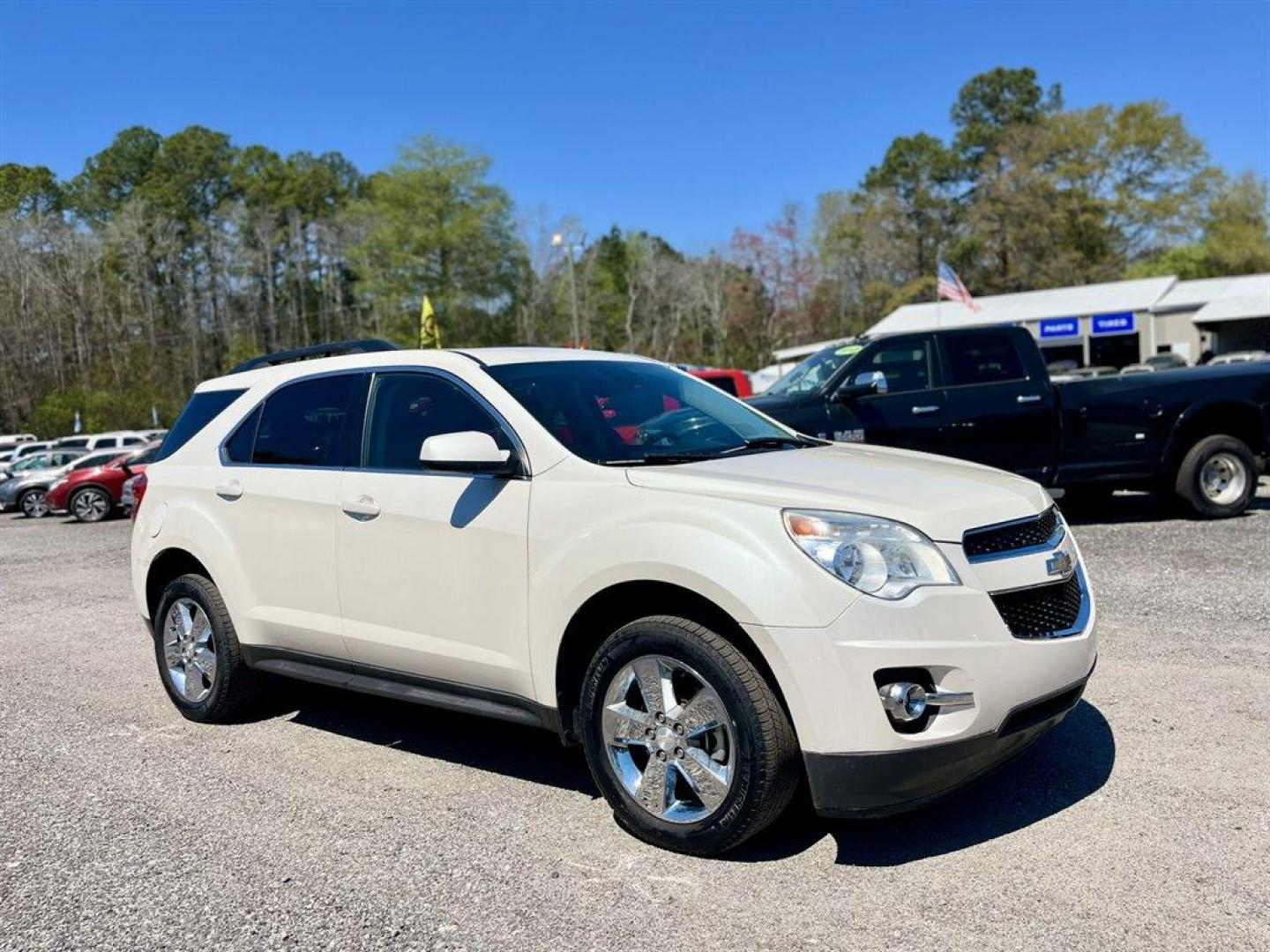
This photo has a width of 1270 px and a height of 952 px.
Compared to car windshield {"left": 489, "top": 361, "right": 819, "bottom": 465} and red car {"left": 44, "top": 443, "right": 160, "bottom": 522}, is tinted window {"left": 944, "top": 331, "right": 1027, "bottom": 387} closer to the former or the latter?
car windshield {"left": 489, "top": 361, "right": 819, "bottom": 465}

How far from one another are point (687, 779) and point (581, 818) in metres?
0.65

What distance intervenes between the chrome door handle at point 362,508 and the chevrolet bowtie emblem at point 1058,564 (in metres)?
2.67

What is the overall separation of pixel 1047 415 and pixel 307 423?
7447 mm

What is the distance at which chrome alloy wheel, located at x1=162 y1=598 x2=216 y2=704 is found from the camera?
5461mm

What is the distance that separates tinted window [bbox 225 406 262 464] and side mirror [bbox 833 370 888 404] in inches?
240

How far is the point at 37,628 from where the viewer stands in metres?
8.77

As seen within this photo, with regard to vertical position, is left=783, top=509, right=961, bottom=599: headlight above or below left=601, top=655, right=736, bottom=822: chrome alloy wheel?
above

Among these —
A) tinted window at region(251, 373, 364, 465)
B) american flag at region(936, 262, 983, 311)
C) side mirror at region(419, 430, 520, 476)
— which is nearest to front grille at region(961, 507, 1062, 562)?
side mirror at region(419, 430, 520, 476)

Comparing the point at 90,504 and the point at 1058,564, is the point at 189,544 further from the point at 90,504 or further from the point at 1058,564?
the point at 90,504

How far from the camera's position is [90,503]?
70.6 feet

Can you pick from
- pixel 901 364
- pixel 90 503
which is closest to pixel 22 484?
pixel 90 503

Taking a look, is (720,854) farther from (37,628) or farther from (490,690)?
(37,628)

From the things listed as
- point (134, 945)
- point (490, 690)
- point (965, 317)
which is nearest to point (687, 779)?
point (490, 690)

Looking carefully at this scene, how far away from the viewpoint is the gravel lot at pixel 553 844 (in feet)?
10.4
